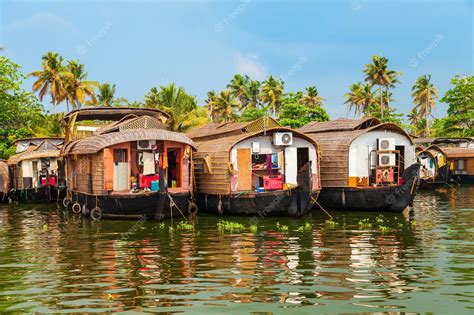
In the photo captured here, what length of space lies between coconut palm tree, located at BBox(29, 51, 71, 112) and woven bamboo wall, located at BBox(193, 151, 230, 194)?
81.8ft

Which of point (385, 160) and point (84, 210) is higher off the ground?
point (385, 160)

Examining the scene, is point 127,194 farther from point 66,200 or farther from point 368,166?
point 368,166

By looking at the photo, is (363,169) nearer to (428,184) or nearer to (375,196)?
(375,196)

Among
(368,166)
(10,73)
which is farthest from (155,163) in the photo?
(10,73)

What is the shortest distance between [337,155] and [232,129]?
4286 millimetres

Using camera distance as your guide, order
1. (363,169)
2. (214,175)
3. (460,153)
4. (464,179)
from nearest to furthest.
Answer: (214,175)
(363,169)
(460,153)
(464,179)

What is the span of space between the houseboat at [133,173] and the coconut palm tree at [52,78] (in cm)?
2420

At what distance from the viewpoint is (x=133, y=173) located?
52.0 feet

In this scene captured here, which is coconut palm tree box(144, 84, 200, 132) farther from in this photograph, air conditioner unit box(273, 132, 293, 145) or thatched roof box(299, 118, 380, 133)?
air conditioner unit box(273, 132, 293, 145)

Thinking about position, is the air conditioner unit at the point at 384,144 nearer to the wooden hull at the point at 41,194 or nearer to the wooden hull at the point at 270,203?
the wooden hull at the point at 270,203

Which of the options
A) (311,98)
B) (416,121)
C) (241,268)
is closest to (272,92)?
(311,98)

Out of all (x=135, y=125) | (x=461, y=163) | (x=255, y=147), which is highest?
(x=135, y=125)

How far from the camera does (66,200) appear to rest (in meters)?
19.2

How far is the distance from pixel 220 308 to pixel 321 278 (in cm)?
201
